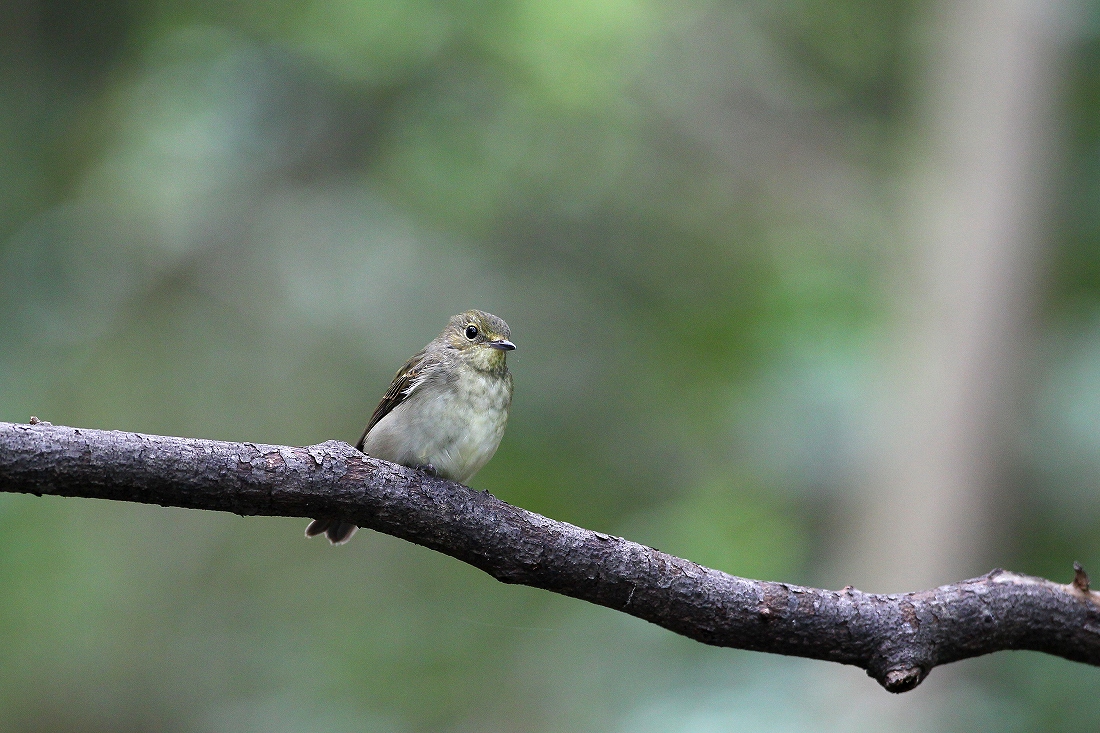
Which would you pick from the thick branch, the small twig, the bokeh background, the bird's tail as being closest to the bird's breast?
the bird's tail

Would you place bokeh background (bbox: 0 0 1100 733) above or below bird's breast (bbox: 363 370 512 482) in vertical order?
above

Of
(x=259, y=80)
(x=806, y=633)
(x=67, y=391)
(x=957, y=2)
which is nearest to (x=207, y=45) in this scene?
(x=259, y=80)

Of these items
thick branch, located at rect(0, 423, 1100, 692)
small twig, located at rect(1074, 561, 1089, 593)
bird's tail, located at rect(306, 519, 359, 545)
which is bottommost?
thick branch, located at rect(0, 423, 1100, 692)

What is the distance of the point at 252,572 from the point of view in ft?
28.1

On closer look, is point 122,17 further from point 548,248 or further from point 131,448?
point 131,448

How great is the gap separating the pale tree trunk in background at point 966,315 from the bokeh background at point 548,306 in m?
0.03

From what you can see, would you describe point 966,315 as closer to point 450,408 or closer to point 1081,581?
point 1081,581

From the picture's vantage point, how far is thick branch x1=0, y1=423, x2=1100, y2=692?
2.48 m

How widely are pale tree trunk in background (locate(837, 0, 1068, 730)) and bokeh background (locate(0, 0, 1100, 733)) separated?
3 centimetres

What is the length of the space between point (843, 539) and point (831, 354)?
1.42 meters

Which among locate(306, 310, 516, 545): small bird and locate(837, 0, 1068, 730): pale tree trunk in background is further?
locate(837, 0, 1068, 730): pale tree trunk in background

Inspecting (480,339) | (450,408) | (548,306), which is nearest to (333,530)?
(450,408)

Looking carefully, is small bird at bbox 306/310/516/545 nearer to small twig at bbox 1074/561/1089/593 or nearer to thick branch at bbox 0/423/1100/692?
thick branch at bbox 0/423/1100/692

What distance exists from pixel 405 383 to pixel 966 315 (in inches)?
188
